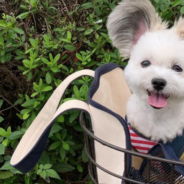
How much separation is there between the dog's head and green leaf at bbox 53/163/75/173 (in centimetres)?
57

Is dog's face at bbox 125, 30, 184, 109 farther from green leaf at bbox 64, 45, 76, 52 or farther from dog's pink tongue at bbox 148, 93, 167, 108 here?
green leaf at bbox 64, 45, 76, 52

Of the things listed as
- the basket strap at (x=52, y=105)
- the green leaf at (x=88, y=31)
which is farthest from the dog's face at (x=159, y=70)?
the green leaf at (x=88, y=31)

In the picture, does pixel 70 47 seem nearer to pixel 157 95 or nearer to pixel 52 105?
pixel 52 105

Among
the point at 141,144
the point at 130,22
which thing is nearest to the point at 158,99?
the point at 141,144

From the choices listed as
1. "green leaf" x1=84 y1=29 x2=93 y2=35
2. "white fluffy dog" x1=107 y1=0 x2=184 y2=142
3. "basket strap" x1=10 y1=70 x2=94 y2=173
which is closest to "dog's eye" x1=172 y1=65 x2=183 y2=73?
"white fluffy dog" x1=107 y1=0 x2=184 y2=142

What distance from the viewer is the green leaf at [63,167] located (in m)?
1.77

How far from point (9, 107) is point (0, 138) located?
272 millimetres

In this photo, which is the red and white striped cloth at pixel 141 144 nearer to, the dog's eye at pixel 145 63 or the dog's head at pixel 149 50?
the dog's head at pixel 149 50

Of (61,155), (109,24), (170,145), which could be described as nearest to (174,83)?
(170,145)

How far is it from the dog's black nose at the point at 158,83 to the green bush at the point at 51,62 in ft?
1.28

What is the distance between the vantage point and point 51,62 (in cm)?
164

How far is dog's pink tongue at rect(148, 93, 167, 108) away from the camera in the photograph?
133cm

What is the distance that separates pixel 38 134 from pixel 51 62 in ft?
1.32

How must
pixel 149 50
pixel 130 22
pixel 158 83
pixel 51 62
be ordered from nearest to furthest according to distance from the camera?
pixel 158 83 < pixel 149 50 < pixel 130 22 < pixel 51 62
